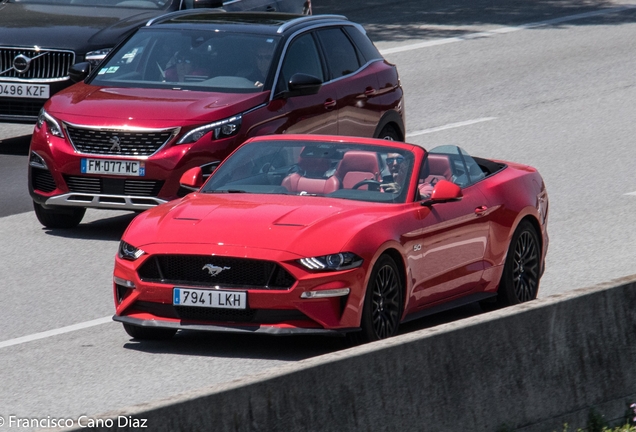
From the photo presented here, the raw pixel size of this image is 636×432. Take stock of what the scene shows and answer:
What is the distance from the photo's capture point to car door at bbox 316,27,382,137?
13336mm

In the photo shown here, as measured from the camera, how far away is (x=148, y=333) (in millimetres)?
8820

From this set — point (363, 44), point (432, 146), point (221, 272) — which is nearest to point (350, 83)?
point (363, 44)

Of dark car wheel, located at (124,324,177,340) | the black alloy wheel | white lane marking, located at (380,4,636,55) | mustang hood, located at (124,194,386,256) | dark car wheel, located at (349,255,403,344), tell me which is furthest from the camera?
white lane marking, located at (380,4,636,55)

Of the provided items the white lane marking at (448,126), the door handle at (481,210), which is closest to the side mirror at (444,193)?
the door handle at (481,210)

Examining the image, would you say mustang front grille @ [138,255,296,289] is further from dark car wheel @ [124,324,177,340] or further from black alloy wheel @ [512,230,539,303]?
black alloy wheel @ [512,230,539,303]

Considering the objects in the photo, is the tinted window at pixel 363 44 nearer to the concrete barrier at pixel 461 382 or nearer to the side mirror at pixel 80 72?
the side mirror at pixel 80 72

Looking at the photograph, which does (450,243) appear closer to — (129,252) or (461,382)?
(129,252)

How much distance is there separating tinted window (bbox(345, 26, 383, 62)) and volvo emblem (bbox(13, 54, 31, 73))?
3756mm

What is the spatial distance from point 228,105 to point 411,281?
3.73 meters

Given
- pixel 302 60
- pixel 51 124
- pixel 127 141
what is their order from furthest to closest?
pixel 302 60 < pixel 51 124 < pixel 127 141

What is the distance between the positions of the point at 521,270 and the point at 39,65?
7.53 meters

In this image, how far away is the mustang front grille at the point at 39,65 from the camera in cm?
1566

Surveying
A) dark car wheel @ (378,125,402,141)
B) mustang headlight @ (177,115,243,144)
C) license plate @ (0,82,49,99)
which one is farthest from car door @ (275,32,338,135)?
license plate @ (0,82,49,99)

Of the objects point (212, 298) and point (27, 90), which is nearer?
point (212, 298)
